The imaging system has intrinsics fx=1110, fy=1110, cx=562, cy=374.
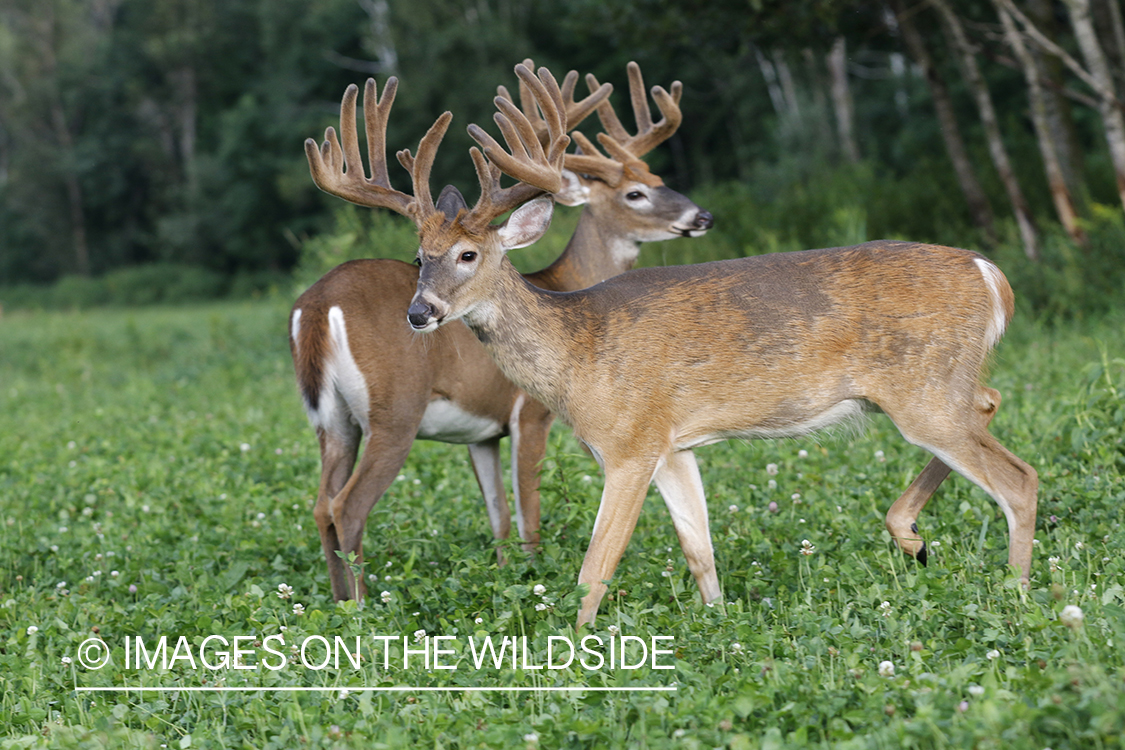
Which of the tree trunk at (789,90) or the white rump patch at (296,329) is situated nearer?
the white rump patch at (296,329)

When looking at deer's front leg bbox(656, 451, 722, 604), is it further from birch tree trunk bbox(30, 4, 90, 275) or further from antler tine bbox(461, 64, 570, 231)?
birch tree trunk bbox(30, 4, 90, 275)

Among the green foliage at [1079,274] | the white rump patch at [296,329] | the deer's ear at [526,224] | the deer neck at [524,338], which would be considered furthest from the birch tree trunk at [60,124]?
the deer neck at [524,338]

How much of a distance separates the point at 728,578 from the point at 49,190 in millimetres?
46087

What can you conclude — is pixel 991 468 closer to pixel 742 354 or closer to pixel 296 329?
pixel 742 354

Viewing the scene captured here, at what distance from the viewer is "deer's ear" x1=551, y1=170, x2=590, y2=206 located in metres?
6.25

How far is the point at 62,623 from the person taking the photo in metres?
4.44

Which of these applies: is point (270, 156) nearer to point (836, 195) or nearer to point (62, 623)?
point (836, 195)

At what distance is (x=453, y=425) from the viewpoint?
5469mm

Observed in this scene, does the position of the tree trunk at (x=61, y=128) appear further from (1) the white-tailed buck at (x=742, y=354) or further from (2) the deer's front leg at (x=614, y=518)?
(2) the deer's front leg at (x=614, y=518)

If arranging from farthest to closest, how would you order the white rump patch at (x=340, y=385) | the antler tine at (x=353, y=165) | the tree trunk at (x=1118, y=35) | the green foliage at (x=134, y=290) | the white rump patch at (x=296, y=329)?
the green foliage at (x=134, y=290) → the tree trunk at (x=1118, y=35) → the white rump patch at (x=296, y=329) → the white rump patch at (x=340, y=385) → the antler tine at (x=353, y=165)

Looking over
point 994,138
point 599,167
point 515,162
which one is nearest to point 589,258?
point 599,167

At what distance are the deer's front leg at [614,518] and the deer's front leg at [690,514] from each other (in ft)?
0.73

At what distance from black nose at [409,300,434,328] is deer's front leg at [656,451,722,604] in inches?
43.6

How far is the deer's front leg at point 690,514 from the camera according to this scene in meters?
4.41
